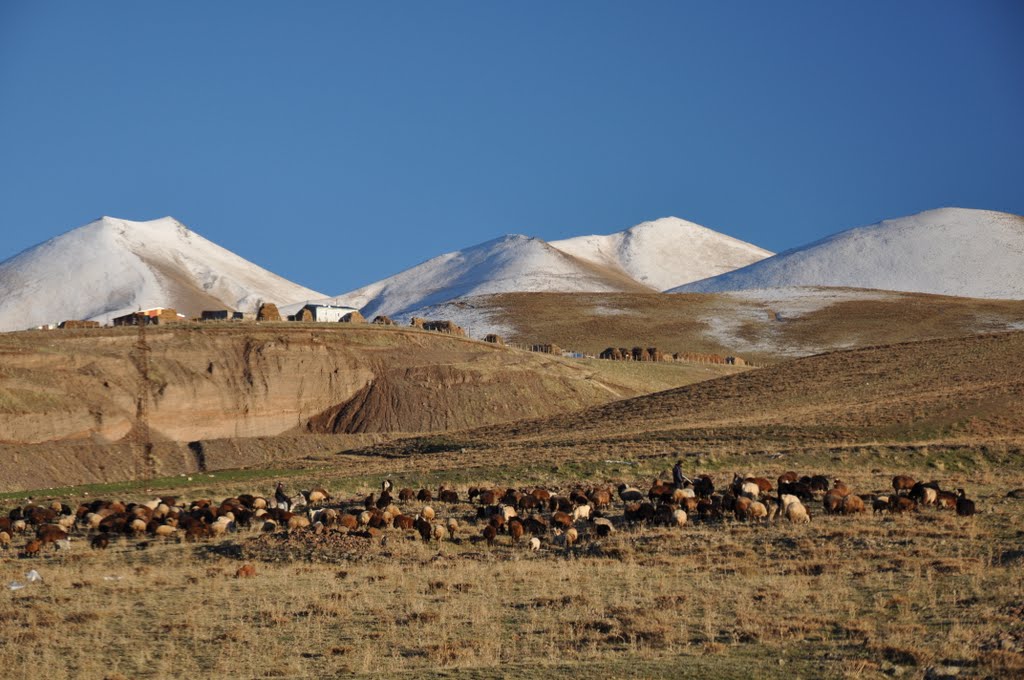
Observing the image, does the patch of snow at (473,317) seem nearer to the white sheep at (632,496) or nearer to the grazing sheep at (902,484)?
the white sheep at (632,496)

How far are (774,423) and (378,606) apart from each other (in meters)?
38.2

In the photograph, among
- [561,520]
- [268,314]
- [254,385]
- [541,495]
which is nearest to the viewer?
[561,520]

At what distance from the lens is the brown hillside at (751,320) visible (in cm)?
14488

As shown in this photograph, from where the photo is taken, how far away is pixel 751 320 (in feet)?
548

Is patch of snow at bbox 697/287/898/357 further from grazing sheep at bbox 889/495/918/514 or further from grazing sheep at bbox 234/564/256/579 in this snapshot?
grazing sheep at bbox 234/564/256/579

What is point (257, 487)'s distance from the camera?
45625 millimetres

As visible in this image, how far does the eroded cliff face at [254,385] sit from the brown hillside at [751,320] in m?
52.5

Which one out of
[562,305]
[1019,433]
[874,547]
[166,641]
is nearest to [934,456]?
[1019,433]

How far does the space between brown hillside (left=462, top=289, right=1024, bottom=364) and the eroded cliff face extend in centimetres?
5252

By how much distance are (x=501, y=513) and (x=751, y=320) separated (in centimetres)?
14113

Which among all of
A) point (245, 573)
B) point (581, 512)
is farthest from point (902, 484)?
point (245, 573)

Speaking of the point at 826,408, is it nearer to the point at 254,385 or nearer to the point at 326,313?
the point at 254,385

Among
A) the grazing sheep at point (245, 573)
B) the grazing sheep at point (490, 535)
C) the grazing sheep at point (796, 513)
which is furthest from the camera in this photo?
the grazing sheep at point (796, 513)

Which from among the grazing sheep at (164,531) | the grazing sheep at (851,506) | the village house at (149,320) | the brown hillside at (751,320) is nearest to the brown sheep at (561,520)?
the grazing sheep at (851,506)
